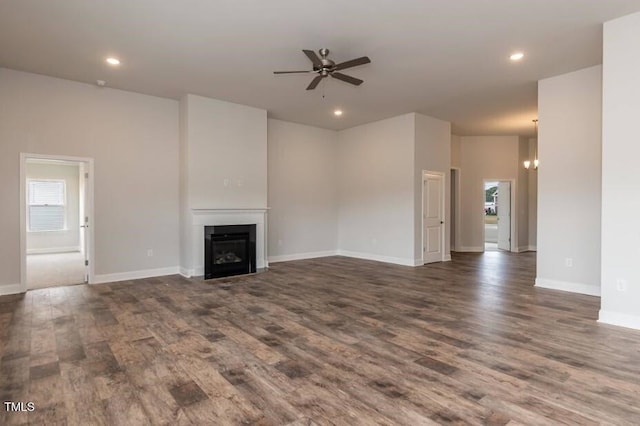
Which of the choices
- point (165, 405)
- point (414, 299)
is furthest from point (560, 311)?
point (165, 405)

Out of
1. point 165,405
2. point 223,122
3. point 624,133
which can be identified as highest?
point 223,122

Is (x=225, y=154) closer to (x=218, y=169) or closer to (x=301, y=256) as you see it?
(x=218, y=169)

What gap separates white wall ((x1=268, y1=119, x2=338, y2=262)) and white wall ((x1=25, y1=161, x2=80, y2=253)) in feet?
21.1

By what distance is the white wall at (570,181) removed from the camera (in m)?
4.81

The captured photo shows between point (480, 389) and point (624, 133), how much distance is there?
10.3 feet

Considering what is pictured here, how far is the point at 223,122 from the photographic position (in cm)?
→ 646

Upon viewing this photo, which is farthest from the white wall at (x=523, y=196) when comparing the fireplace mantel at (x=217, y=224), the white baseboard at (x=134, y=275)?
the white baseboard at (x=134, y=275)

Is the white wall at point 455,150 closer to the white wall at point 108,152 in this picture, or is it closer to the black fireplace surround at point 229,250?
the black fireplace surround at point 229,250

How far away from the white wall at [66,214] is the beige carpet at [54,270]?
1.79ft

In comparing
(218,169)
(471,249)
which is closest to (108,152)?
(218,169)

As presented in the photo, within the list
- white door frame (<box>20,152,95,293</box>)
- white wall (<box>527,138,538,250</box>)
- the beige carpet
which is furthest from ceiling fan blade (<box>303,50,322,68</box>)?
white wall (<box>527,138,538,250</box>)

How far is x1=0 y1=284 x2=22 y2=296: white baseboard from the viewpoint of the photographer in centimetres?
492

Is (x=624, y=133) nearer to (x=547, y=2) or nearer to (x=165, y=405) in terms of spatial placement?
(x=547, y=2)

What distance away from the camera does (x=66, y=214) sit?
10008 mm
